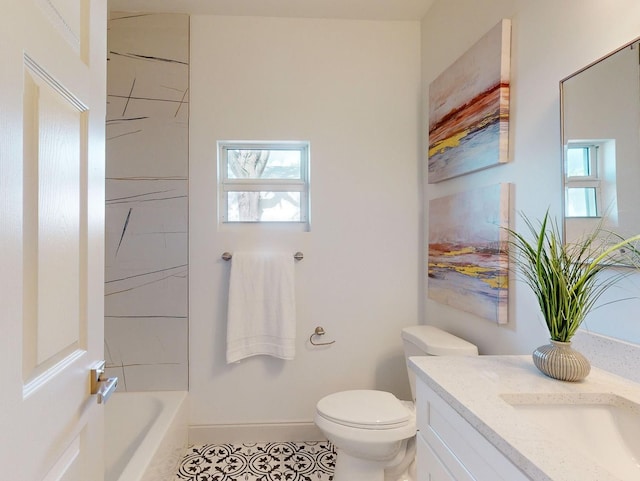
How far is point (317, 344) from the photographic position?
6.47ft

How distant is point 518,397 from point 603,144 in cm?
72

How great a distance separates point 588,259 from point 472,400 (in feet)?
1.77

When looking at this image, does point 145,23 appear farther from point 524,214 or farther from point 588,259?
point 588,259

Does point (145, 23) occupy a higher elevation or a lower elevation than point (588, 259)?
higher

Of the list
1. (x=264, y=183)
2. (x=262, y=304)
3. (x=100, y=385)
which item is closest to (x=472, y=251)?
(x=262, y=304)

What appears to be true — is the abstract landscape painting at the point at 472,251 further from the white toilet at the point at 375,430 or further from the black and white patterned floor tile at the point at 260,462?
the black and white patterned floor tile at the point at 260,462

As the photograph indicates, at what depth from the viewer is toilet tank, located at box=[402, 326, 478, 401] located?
1376mm

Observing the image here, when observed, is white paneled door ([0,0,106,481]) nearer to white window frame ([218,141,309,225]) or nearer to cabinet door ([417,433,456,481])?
cabinet door ([417,433,456,481])

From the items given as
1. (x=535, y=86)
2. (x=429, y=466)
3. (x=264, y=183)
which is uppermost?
(x=535, y=86)

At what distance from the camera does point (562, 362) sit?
84 centimetres

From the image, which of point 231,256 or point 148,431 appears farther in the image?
point 231,256

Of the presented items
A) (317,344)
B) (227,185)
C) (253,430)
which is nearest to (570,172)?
(317,344)

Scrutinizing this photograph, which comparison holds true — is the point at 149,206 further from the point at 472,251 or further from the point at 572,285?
the point at 572,285

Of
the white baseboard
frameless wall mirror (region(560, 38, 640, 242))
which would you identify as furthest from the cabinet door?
the white baseboard
